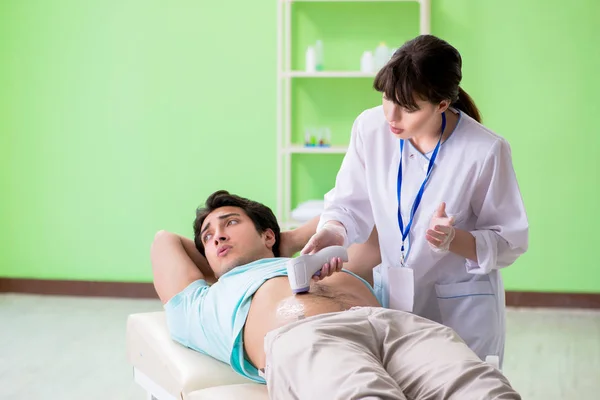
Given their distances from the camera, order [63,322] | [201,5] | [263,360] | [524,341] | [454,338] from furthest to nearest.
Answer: [201,5], [63,322], [524,341], [263,360], [454,338]

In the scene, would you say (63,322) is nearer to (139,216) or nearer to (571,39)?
(139,216)

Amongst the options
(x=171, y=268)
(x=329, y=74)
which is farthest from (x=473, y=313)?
(x=329, y=74)

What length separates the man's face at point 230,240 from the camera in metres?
2.45

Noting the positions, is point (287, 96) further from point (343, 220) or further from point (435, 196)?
point (435, 196)

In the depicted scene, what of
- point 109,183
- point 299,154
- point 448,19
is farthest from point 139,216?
point 448,19

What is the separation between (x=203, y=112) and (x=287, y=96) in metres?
0.50

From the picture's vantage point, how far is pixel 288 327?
187cm

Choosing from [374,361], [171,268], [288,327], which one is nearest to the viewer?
[374,361]

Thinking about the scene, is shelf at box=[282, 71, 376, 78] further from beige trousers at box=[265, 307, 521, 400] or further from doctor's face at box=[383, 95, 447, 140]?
beige trousers at box=[265, 307, 521, 400]

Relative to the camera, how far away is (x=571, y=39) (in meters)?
4.30

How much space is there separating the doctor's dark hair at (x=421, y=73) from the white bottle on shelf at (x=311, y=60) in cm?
233

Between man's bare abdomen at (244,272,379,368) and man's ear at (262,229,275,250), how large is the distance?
1.20ft

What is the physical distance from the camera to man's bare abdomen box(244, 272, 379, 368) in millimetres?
2035

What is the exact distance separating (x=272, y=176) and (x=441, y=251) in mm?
2660
